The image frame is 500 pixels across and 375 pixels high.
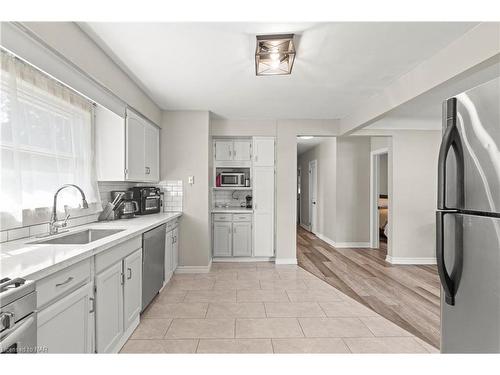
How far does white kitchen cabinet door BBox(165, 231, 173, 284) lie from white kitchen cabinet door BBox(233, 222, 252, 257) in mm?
1267

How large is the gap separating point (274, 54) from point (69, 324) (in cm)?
233

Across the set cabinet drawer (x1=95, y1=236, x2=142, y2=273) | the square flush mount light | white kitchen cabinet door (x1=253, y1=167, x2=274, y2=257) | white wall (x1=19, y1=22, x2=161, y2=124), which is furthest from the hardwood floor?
white wall (x1=19, y1=22, x2=161, y2=124)

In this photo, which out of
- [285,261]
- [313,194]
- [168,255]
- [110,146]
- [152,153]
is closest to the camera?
[110,146]

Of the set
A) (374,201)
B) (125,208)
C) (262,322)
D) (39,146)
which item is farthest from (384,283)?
(39,146)

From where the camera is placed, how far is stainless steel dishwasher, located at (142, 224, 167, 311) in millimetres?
2609

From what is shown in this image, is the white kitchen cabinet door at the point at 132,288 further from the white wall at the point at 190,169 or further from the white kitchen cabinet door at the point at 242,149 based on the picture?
the white kitchen cabinet door at the point at 242,149

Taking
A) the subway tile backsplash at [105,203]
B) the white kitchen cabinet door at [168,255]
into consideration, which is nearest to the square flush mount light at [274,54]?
the subway tile backsplash at [105,203]

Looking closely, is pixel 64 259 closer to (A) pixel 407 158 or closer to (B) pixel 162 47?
(B) pixel 162 47

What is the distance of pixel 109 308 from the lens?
6.12ft

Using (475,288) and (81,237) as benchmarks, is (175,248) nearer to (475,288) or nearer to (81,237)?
(81,237)

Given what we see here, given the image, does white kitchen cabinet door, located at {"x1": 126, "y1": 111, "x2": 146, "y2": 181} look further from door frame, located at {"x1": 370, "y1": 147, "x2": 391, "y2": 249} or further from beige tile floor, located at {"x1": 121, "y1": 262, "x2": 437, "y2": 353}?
door frame, located at {"x1": 370, "y1": 147, "x2": 391, "y2": 249}

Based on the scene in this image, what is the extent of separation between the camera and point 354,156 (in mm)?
5875

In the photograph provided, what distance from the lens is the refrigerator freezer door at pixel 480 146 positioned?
98cm
